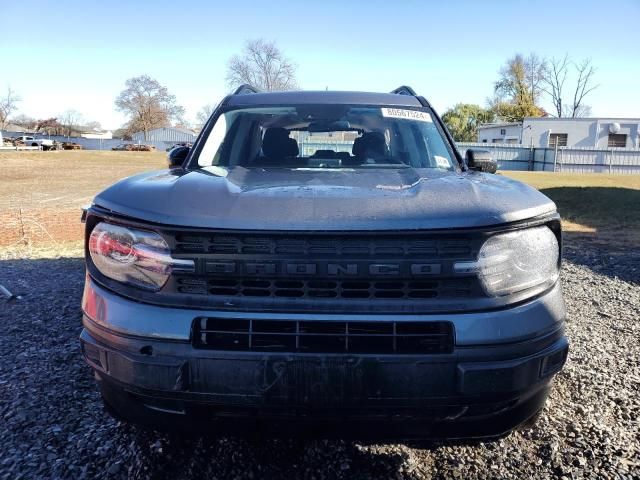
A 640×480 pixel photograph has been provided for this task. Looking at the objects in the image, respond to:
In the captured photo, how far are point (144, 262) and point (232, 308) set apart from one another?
1.25 ft

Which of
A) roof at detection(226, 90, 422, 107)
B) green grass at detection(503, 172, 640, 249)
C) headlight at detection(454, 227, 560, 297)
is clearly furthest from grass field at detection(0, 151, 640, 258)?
headlight at detection(454, 227, 560, 297)

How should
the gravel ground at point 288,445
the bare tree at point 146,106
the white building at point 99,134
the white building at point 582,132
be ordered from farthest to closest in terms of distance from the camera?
the white building at point 99,134 < the bare tree at point 146,106 < the white building at point 582,132 < the gravel ground at point 288,445

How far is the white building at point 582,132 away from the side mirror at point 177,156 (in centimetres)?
4563

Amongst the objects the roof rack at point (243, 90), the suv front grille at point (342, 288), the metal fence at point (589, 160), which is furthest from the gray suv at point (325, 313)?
the metal fence at point (589, 160)

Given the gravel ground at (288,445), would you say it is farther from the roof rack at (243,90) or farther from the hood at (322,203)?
the roof rack at (243,90)

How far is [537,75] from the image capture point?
71688mm

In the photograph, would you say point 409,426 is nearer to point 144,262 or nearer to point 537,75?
point 144,262

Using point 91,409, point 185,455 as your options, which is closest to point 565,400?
point 185,455

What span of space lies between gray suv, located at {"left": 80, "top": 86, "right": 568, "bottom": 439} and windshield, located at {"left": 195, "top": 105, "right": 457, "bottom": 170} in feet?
4.26

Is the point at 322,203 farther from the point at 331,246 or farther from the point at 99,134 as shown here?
the point at 99,134

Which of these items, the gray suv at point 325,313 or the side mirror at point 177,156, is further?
the side mirror at point 177,156

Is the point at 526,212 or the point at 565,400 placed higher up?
the point at 526,212

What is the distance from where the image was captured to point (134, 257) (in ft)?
6.44

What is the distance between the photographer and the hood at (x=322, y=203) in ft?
6.16
